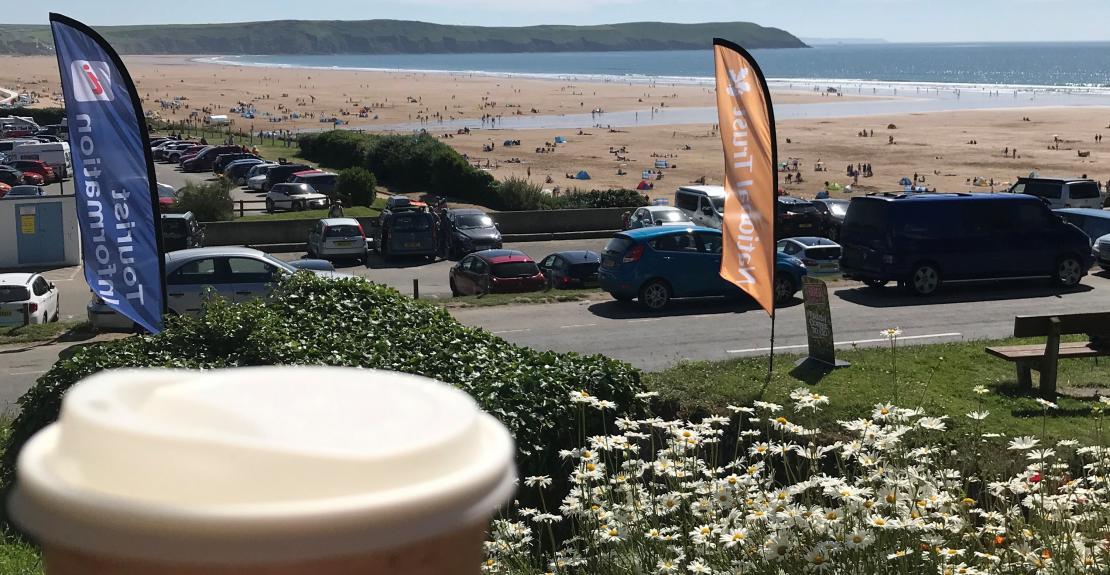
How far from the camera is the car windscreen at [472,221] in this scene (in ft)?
108

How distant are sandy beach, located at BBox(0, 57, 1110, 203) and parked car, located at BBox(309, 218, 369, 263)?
20.3 m

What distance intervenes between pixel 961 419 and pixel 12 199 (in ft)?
88.1

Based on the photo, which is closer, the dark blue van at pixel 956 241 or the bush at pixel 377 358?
the bush at pixel 377 358

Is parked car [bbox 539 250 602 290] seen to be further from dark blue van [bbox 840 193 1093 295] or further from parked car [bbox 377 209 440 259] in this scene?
parked car [bbox 377 209 440 259]

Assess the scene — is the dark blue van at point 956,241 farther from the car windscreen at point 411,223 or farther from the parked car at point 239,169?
the parked car at point 239,169

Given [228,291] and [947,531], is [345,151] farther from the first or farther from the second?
[947,531]

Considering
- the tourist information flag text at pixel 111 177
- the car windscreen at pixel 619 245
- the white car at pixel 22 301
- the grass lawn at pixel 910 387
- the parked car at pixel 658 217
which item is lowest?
the white car at pixel 22 301

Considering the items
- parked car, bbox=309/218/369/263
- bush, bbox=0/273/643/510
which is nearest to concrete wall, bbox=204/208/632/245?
parked car, bbox=309/218/369/263

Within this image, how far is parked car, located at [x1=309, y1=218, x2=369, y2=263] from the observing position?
103 feet

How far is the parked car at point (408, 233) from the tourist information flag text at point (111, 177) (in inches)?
750

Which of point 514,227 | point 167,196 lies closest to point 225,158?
point 167,196

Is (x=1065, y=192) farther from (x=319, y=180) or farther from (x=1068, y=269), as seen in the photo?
(x=319, y=180)

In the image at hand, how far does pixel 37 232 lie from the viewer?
30109 mm

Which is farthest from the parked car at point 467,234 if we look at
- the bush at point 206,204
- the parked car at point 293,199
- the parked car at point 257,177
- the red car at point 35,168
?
the red car at point 35,168
